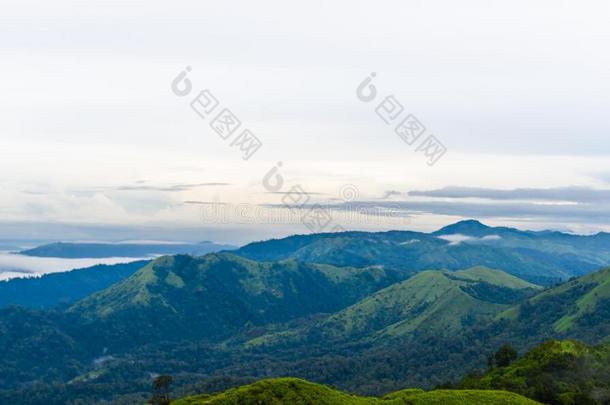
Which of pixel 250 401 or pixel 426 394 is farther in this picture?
pixel 426 394

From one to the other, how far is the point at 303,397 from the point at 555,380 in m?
95.1

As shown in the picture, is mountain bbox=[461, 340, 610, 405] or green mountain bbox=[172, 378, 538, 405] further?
mountain bbox=[461, 340, 610, 405]

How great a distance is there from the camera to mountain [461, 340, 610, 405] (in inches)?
6417

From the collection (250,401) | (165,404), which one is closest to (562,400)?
(250,401)

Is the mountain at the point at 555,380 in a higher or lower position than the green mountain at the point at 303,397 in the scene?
lower

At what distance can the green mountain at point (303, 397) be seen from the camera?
114 meters

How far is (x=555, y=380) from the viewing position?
17775cm

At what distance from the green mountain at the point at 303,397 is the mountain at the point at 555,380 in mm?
34138

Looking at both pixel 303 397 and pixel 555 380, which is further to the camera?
pixel 555 380

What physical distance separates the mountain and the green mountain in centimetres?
3414

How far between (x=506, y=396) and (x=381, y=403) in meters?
30.1

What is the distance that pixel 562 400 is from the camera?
159250mm

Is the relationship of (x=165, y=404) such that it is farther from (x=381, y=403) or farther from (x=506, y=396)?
(x=506, y=396)

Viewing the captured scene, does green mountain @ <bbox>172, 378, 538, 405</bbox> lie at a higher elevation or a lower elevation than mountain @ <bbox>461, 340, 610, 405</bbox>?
higher
